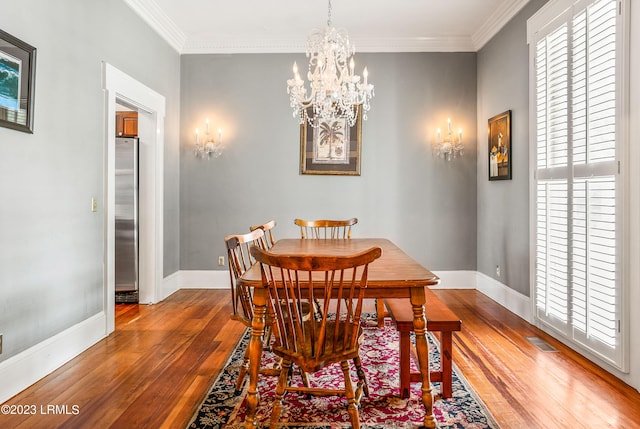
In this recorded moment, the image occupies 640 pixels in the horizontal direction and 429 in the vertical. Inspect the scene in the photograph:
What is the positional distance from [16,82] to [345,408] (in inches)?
102

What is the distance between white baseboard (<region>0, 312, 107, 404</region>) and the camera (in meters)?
2.30

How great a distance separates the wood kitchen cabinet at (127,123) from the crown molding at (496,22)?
174 inches

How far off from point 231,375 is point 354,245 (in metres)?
1.30

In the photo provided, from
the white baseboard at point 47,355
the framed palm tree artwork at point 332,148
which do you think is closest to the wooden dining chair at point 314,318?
the white baseboard at point 47,355

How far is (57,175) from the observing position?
2.76 meters

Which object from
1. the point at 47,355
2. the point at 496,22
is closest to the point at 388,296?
the point at 47,355

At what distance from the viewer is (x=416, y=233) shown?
5.01 metres

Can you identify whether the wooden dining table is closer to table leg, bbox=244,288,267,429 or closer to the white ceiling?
table leg, bbox=244,288,267,429

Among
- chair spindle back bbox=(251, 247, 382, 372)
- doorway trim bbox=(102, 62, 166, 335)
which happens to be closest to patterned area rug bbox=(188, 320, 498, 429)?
chair spindle back bbox=(251, 247, 382, 372)

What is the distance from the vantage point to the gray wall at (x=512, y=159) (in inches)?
149

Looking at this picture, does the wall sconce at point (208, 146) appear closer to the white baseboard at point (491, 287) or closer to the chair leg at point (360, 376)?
the white baseboard at point (491, 287)

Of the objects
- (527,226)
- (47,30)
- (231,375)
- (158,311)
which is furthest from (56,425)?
(527,226)

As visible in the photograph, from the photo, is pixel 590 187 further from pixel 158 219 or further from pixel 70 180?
pixel 158 219

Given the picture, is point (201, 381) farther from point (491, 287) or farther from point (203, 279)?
point (491, 287)
